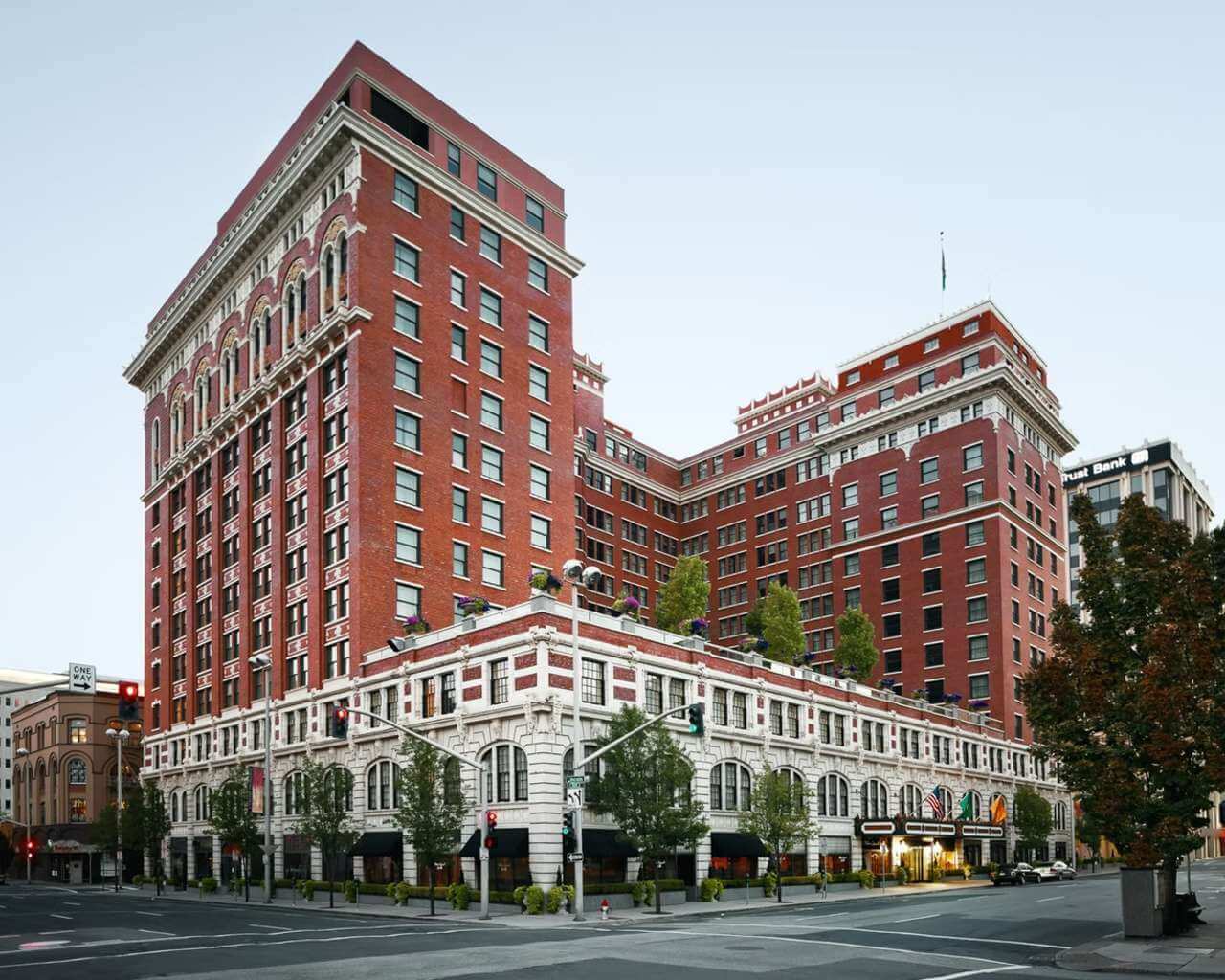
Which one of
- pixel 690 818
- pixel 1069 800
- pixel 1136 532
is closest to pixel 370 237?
pixel 690 818

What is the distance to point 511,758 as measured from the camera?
49938mm

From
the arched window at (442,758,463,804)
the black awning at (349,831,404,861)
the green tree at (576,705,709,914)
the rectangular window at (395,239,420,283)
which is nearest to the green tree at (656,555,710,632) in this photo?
the rectangular window at (395,239,420,283)

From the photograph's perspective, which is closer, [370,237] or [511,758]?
[511,758]

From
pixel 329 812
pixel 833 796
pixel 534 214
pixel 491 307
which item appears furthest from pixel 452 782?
pixel 534 214

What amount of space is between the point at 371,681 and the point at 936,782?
142ft

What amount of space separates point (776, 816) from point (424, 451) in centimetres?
2772

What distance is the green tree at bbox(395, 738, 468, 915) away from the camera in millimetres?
48062

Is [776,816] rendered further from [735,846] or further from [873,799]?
[873,799]

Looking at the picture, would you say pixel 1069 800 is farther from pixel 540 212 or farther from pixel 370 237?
pixel 370 237

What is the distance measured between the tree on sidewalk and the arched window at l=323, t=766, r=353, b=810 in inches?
1281

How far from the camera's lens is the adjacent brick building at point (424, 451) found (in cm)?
6550

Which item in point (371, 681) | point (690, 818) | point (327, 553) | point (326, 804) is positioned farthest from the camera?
point (327, 553)

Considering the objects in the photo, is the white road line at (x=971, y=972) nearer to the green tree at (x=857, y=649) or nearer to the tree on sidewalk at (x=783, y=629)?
the tree on sidewalk at (x=783, y=629)

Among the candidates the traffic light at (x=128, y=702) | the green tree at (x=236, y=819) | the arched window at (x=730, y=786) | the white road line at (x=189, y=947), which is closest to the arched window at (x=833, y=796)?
the arched window at (x=730, y=786)
